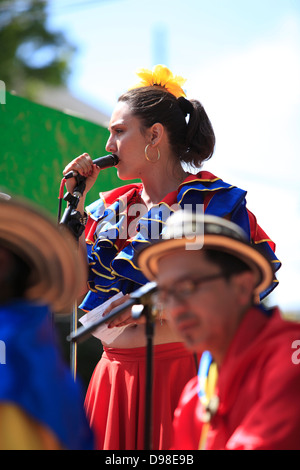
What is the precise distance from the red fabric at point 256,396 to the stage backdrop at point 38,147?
2898 millimetres

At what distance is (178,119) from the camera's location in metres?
3.00

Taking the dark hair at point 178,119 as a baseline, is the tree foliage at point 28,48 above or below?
above

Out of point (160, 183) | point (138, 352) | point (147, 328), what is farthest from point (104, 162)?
point (147, 328)

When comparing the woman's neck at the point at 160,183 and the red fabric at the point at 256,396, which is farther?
the woman's neck at the point at 160,183

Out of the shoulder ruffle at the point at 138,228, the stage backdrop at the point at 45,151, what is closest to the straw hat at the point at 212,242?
the shoulder ruffle at the point at 138,228

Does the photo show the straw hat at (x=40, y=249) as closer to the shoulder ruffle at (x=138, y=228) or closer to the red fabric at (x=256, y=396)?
the red fabric at (x=256, y=396)

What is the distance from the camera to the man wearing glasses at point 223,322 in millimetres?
1557

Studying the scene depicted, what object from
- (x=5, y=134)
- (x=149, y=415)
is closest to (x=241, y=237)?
(x=149, y=415)

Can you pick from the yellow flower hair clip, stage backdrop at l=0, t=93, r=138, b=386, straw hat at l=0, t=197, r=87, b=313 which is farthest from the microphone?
stage backdrop at l=0, t=93, r=138, b=386

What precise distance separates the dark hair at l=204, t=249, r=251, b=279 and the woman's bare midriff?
3.42 feet

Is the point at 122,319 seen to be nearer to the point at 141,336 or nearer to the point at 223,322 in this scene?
the point at 141,336

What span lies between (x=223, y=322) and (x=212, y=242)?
20 cm

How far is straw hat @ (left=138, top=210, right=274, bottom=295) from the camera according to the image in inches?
64.1
